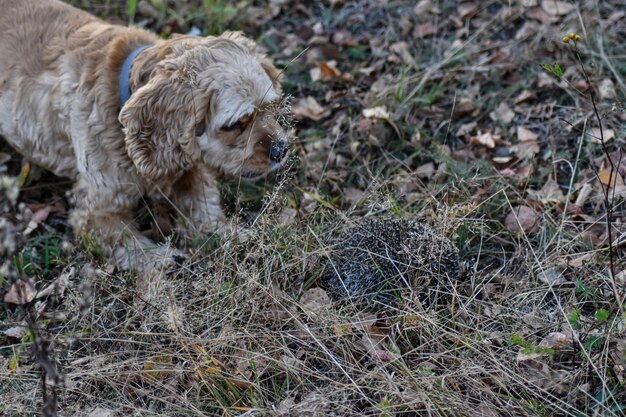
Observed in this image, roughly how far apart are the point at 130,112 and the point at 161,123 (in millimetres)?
168

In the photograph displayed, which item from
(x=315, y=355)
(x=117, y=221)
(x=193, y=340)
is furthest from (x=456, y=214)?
(x=117, y=221)

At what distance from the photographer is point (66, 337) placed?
3.44 meters

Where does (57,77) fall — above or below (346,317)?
above

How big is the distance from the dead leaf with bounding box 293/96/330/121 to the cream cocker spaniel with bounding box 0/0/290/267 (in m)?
1.04

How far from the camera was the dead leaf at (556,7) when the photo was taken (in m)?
5.43

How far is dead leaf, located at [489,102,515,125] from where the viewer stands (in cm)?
481

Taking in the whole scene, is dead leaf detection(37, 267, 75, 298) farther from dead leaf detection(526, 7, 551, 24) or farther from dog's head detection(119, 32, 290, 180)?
dead leaf detection(526, 7, 551, 24)

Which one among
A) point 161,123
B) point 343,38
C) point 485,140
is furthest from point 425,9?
point 161,123

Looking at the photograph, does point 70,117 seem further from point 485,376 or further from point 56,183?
point 485,376

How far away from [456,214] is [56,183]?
2733 millimetres

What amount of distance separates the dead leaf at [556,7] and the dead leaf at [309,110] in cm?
193

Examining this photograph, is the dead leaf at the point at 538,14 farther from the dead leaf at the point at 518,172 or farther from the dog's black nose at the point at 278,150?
the dog's black nose at the point at 278,150

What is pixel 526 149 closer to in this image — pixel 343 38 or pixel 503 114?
pixel 503 114

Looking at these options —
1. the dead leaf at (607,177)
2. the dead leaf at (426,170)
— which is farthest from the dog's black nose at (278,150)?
the dead leaf at (607,177)
